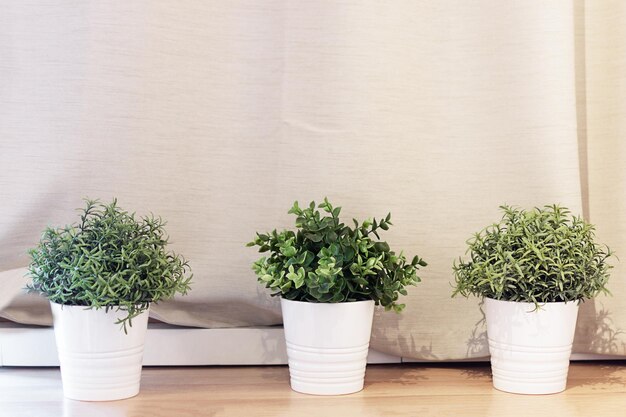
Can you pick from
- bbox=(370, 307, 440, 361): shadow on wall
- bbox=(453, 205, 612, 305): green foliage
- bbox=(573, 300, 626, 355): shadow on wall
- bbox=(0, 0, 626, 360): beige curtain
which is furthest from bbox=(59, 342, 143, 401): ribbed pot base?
bbox=(573, 300, 626, 355): shadow on wall

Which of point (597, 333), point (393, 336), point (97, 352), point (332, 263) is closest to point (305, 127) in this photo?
point (332, 263)

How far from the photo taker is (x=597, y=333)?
1266mm

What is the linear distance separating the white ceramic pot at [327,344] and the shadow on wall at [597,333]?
417 mm

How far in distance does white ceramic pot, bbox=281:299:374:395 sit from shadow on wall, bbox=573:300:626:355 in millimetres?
417

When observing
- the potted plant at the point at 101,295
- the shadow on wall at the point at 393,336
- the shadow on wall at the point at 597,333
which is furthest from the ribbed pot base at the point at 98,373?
the shadow on wall at the point at 597,333

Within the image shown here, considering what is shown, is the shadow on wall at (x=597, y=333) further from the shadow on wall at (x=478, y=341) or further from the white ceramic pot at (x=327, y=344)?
the white ceramic pot at (x=327, y=344)

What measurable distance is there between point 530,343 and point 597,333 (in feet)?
0.78

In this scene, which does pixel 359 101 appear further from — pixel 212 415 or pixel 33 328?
pixel 33 328

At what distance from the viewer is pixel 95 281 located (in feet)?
3.34

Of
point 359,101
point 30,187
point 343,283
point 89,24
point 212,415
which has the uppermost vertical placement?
point 89,24

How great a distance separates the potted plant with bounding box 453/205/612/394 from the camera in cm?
109

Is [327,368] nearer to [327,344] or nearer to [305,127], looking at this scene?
[327,344]

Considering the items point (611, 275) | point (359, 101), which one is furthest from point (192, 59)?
point (611, 275)

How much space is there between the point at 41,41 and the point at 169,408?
Result: 64 centimetres
